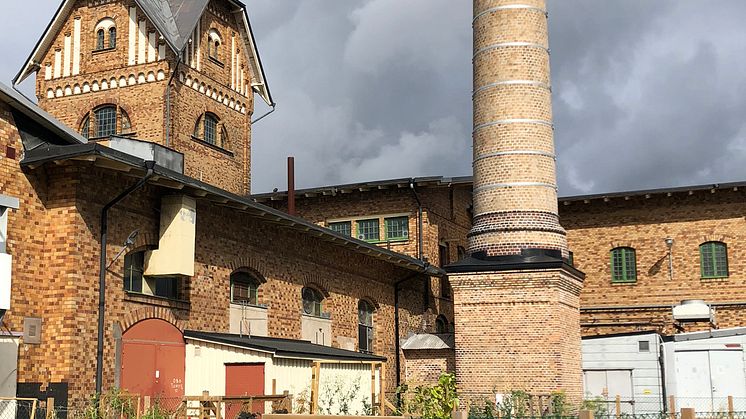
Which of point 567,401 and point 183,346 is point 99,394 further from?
point 567,401

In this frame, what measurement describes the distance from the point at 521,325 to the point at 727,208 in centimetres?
1465

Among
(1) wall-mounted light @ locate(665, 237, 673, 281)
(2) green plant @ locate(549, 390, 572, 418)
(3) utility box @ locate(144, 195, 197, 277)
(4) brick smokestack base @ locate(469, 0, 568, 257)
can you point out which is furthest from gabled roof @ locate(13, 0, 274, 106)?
(1) wall-mounted light @ locate(665, 237, 673, 281)

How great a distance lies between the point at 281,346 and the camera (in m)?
21.0

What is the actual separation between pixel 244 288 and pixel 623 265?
61.6ft

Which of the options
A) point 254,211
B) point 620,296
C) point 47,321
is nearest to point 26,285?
point 47,321

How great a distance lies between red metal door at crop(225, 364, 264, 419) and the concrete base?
705 cm

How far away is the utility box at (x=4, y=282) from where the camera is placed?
608 inches

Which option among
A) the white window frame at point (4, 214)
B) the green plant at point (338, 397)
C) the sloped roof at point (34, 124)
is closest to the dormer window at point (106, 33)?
the sloped roof at point (34, 124)

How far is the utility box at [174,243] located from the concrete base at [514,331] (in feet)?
26.8

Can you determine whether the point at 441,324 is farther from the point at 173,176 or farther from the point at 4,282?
the point at 4,282

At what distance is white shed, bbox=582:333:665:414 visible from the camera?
26.6 m

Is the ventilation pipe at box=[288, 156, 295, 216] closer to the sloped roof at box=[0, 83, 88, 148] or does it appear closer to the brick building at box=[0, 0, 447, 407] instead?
the brick building at box=[0, 0, 447, 407]

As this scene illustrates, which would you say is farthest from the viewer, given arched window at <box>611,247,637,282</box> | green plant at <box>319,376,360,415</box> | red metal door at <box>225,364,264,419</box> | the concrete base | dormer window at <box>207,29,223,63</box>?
arched window at <box>611,247,637,282</box>

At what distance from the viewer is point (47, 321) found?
16672 mm
